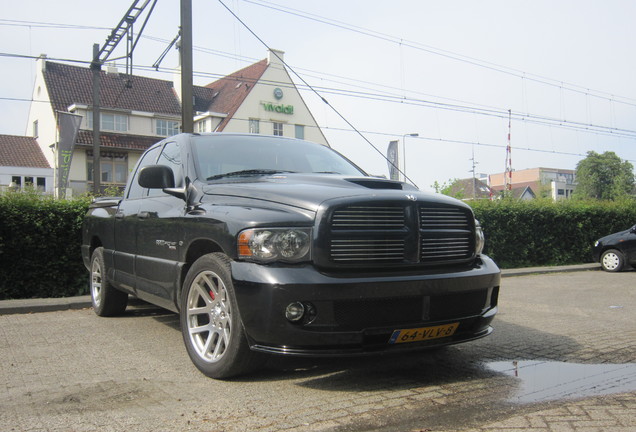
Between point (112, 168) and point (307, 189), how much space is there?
36810mm

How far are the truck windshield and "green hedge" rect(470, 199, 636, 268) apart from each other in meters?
9.94

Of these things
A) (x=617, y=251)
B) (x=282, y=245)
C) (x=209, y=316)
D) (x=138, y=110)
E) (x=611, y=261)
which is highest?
(x=138, y=110)

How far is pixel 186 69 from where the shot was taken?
11766 mm

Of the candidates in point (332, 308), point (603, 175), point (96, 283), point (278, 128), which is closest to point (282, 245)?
point (332, 308)

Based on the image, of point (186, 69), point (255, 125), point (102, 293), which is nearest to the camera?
point (102, 293)

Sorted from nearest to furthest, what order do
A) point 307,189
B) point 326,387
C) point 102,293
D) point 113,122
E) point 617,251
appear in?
point 326,387 < point 307,189 < point 102,293 < point 617,251 < point 113,122

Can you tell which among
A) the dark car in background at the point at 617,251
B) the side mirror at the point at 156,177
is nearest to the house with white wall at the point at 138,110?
the dark car in background at the point at 617,251

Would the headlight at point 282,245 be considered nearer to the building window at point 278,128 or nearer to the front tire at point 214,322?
the front tire at point 214,322

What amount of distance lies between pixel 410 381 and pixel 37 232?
6.68m

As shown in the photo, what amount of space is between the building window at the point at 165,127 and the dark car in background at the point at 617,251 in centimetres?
3122

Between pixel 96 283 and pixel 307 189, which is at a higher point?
pixel 307 189

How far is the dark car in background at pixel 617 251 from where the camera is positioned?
14.5 m

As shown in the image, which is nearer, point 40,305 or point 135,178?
point 135,178

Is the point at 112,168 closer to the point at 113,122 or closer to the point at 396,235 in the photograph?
the point at 113,122
